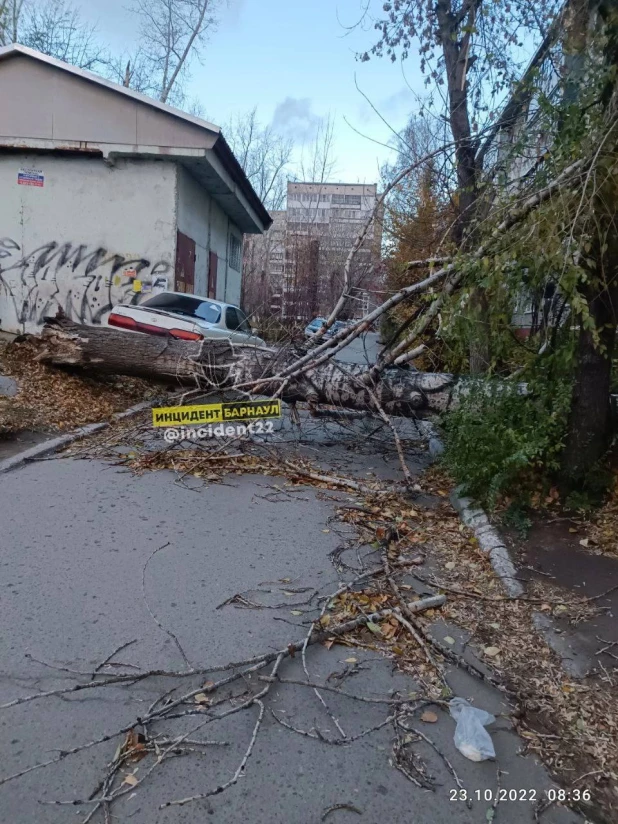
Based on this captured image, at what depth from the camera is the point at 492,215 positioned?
4629 millimetres

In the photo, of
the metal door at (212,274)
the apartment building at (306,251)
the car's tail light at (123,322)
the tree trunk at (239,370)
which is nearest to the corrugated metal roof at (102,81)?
the metal door at (212,274)

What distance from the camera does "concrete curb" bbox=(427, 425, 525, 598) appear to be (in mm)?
3783

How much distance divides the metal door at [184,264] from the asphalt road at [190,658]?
8915 millimetres

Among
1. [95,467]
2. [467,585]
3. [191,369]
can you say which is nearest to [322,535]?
[467,585]

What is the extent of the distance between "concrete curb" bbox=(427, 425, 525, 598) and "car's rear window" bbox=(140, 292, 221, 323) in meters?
6.70

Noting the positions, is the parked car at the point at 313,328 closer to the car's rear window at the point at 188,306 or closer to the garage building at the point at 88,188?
the car's rear window at the point at 188,306

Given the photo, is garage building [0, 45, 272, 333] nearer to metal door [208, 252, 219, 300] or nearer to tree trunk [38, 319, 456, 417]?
metal door [208, 252, 219, 300]

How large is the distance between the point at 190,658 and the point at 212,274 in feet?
49.4

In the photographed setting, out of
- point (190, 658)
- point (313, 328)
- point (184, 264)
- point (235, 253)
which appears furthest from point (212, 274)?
point (190, 658)

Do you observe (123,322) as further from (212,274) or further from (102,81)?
(212,274)

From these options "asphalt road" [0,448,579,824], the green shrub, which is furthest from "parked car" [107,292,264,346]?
"asphalt road" [0,448,579,824]

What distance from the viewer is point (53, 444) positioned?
6.32 metres

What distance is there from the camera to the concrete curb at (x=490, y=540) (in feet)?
12.4

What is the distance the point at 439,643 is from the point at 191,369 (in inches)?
202
